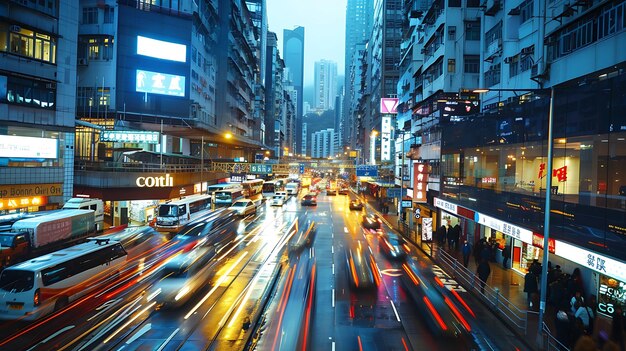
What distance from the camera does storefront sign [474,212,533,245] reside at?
18.0 metres

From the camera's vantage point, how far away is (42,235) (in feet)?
80.0

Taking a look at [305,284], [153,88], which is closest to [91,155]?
[153,88]

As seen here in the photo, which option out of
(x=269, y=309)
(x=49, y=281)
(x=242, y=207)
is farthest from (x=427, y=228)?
(x=242, y=207)

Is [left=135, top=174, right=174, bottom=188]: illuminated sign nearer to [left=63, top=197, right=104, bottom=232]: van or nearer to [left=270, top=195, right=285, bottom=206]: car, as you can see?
[left=63, top=197, right=104, bottom=232]: van

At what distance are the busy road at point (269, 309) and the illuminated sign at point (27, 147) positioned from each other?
10912 mm

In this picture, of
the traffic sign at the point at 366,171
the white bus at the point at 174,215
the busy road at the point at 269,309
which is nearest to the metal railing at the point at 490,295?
the busy road at the point at 269,309

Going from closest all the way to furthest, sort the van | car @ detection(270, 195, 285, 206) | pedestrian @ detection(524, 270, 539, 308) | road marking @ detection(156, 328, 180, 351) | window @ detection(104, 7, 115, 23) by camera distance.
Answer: road marking @ detection(156, 328, 180, 351)
pedestrian @ detection(524, 270, 539, 308)
the van
window @ detection(104, 7, 115, 23)
car @ detection(270, 195, 285, 206)

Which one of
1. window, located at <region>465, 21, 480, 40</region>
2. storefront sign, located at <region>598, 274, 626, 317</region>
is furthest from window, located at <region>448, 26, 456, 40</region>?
storefront sign, located at <region>598, 274, 626, 317</region>

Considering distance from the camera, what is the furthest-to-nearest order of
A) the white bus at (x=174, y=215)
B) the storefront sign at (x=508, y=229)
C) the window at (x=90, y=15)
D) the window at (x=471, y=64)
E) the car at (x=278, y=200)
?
the car at (x=278, y=200) → the window at (x=90, y=15) → the window at (x=471, y=64) → the white bus at (x=174, y=215) → the storefront sign at (x=508, y=229)

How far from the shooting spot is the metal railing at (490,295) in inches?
592

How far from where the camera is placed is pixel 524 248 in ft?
74.6

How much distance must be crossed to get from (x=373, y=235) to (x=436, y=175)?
7.61 metres

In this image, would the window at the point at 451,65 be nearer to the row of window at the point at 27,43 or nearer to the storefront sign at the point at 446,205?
the storefront sign at the point at 446,205

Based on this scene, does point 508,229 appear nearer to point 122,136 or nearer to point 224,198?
point 122,136
